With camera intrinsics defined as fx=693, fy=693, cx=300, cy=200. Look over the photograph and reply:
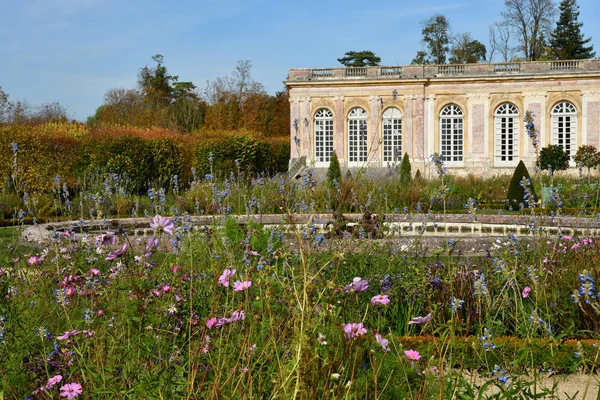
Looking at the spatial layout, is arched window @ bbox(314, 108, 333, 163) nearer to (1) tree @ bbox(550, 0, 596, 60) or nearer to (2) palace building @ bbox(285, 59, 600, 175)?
(2) palace building @ bbox(285, 59, 600, 175)

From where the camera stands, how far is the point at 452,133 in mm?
27422

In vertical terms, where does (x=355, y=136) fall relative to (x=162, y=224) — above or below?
above

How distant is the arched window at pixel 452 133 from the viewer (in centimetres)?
2739

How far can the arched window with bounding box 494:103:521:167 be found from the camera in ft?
88.6

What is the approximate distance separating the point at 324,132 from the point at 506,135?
7.17 m

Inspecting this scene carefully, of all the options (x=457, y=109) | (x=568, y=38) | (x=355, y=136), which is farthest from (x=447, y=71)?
(x=568, y=38)

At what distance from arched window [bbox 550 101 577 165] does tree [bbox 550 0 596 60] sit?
17.3 m

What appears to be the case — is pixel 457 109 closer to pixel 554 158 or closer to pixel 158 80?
pixel 554 158

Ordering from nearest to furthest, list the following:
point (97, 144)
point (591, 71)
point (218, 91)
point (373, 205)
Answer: point (373, 205), point (97, 144), point (591, 71), point (218, 91)

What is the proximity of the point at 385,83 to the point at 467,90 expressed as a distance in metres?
3.21

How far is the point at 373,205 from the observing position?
11320 millimetres

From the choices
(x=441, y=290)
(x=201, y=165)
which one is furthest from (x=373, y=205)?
(x=201, y=165)

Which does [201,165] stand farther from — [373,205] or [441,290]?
[441,290]

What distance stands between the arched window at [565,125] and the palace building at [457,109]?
0.12 feet
